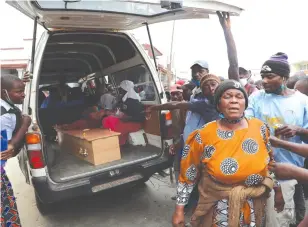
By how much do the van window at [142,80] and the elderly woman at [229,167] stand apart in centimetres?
205

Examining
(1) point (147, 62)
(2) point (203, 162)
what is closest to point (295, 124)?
(2) point (203, 162)

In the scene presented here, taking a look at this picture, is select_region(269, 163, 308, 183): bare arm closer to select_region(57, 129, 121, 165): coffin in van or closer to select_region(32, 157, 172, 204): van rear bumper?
select_region(32, 157, 172, 204): van rear bumper

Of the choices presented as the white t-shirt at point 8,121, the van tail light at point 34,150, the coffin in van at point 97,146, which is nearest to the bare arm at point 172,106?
the coffin in van at point 97,146

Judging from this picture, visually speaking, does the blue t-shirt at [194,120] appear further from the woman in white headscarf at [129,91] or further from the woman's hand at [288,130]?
the woman in white headscarf at [129,91]

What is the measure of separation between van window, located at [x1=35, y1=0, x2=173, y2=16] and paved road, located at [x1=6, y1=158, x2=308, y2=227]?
8.04 feet

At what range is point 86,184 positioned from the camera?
113 inches

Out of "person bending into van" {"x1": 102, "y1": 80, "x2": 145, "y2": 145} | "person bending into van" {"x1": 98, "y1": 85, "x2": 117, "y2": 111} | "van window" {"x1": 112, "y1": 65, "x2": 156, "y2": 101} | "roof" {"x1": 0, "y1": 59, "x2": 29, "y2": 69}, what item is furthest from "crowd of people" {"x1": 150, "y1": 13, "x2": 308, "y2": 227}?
"roof" {"x1": 0, "y1": 59, "x2": 29, "y2": 69}

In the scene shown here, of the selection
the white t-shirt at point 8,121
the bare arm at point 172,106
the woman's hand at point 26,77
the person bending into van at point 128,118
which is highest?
the woman's hand at point 26,77

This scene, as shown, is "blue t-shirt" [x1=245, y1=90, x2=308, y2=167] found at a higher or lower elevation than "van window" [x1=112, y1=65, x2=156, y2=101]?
lower

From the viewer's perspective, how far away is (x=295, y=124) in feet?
7.17

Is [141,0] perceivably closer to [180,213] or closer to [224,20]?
[224,20]

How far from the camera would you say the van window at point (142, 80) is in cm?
401

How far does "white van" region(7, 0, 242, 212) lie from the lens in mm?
2664

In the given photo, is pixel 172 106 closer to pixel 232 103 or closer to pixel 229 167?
pixel 232 103
